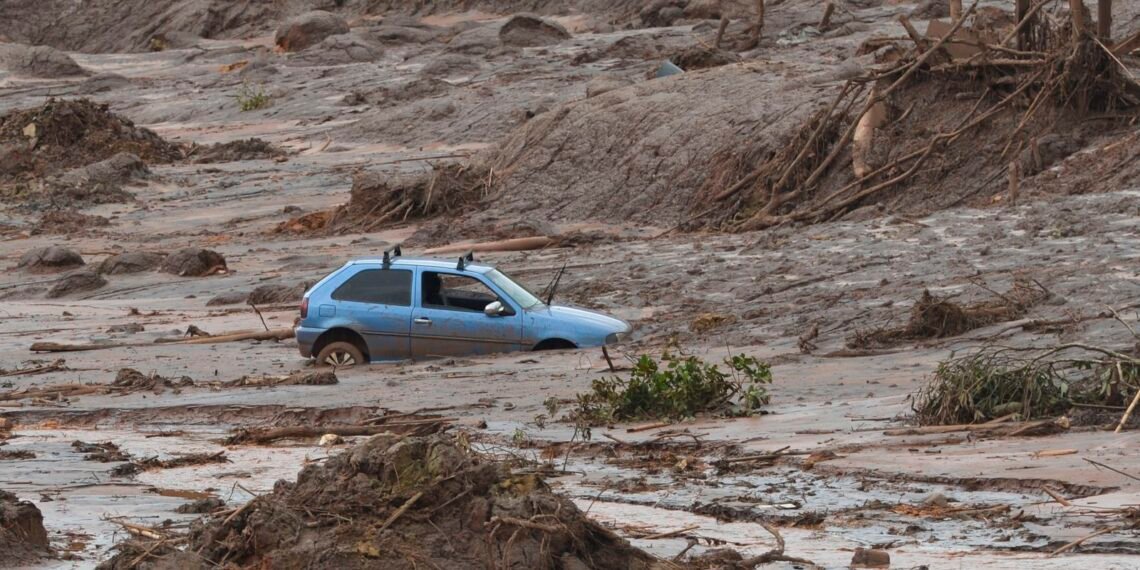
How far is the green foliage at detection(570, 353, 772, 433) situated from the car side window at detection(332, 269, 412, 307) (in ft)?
13.5

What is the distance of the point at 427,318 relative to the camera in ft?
56.4

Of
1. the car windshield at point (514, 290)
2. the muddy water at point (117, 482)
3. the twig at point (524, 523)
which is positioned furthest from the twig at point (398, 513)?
the car windshield at point (514, 290)

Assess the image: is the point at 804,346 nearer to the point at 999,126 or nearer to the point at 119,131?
the point at 999,126

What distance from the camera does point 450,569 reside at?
7555 mm

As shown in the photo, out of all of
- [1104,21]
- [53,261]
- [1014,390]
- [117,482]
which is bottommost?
[53,261]

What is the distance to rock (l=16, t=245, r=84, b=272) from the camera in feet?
90.2

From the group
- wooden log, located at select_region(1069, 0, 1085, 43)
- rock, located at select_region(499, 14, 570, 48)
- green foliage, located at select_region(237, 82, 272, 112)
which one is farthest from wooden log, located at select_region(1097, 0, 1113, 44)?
green foliage, located at select_region(237, 82, 272, 112)

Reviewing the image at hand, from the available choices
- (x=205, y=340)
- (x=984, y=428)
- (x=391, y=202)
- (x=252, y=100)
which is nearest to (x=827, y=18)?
(x=252, y=100)

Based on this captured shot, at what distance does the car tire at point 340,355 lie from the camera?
56.7ft

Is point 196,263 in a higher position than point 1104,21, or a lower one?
lower

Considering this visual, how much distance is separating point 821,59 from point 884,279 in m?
16.5

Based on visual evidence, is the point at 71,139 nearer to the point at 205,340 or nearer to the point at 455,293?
the point at 205,340

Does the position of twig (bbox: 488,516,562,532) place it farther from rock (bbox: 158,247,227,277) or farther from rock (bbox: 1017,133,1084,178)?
rock (bbox: 158,247,227,277)

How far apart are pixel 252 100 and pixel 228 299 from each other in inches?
923
